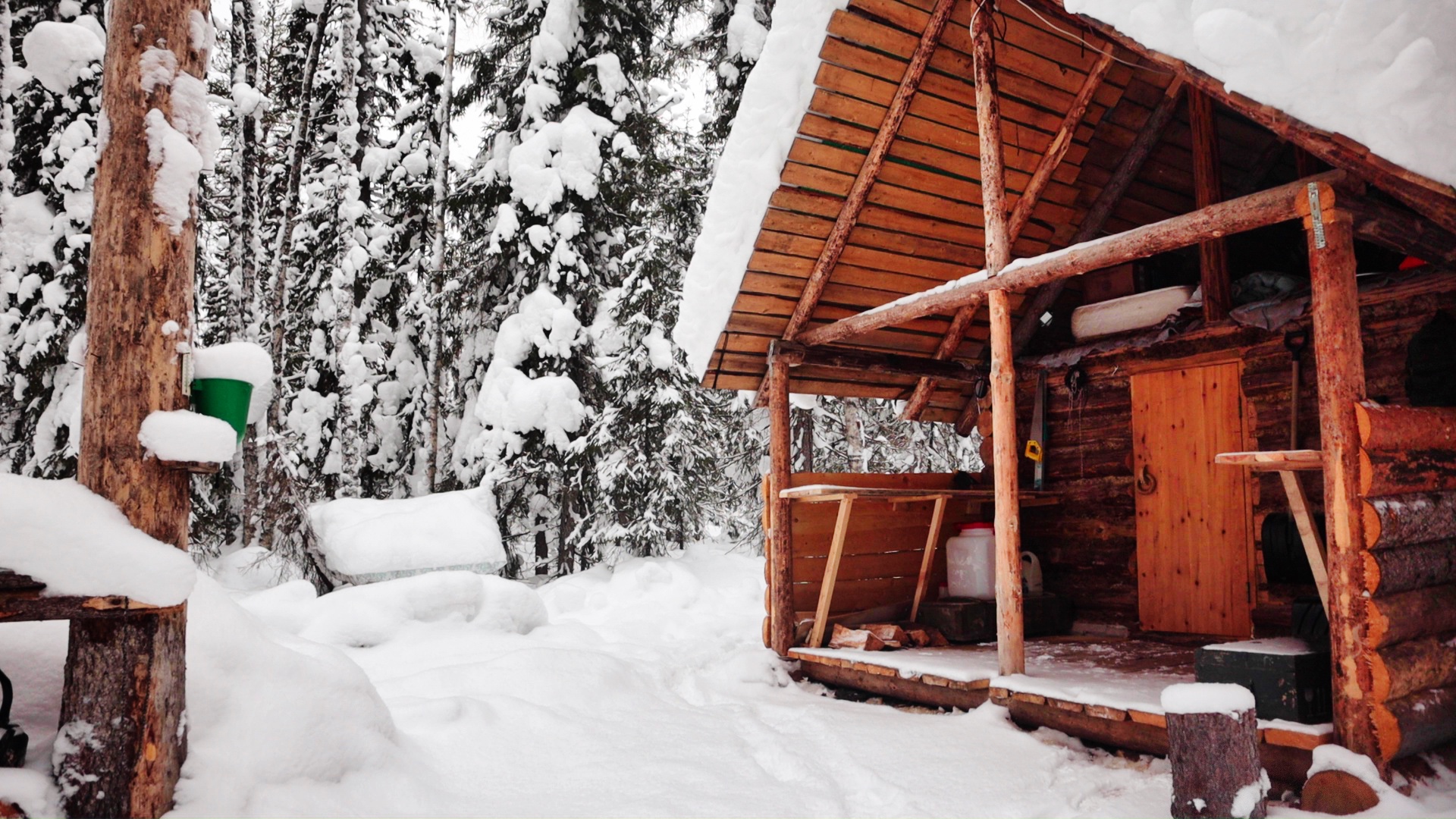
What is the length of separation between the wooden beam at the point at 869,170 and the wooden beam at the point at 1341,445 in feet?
10.4

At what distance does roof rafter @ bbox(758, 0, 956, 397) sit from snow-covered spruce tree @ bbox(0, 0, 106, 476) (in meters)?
7.65

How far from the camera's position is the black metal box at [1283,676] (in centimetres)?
451

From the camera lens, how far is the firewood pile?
24.8 feet

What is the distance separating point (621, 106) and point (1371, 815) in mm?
12808

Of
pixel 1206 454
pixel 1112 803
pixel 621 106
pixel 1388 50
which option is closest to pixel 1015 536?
pixel 1112 803

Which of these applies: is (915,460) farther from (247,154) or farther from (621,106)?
(247,154)

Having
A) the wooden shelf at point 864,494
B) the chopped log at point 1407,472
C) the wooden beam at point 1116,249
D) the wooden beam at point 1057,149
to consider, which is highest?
the wooden beam at point 1057,149

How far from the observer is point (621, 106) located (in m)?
13.8

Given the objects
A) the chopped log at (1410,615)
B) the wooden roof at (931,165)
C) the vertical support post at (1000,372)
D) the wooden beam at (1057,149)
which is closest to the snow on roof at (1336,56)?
the vertical support post at (1000,372)

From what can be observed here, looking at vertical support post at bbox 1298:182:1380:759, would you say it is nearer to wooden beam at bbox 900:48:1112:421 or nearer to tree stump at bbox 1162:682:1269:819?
tree stump at bbox 1162:682:1269:819

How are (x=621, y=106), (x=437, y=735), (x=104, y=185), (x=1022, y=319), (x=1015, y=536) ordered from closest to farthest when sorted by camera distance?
(x=104, y=185) → (x=437, y=735) → (x=1015, y=536) → (x=1022, y=319) → (x=621, y=106)

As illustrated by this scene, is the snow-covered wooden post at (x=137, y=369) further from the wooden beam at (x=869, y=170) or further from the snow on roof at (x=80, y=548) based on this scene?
the wooden beam at (x=869, y=170)

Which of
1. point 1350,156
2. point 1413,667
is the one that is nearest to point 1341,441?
point 1413,667

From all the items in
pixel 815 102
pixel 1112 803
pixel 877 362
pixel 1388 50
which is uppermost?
pixel 815 102
